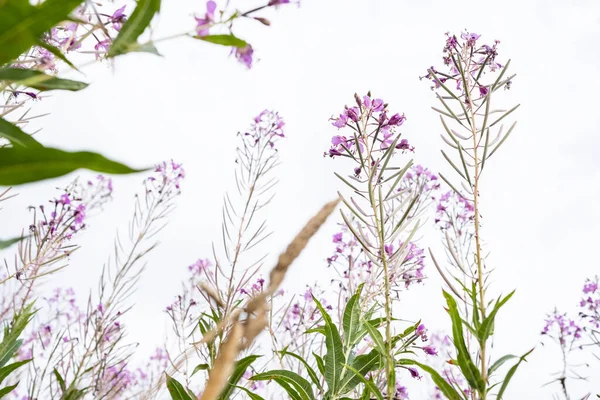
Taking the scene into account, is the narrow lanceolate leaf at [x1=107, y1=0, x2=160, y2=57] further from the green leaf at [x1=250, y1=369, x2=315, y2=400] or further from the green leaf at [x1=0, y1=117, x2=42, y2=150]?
the green leaf at [x1=250, y1=369, x2=315, y2=400]

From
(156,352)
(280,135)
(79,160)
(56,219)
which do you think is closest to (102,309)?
(56,219)

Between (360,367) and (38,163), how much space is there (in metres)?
1.56

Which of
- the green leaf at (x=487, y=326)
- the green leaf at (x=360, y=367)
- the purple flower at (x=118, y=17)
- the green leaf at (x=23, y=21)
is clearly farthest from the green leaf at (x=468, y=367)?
the purple flower at (x=118, y=17)

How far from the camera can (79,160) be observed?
18.0 inches

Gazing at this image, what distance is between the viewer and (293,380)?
5.32 feet

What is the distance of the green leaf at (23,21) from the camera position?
0.50 metres

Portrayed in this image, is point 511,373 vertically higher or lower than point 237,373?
higher

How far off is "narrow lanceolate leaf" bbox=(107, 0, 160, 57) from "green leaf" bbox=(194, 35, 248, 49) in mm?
89

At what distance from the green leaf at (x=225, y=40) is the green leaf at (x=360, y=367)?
1290mm

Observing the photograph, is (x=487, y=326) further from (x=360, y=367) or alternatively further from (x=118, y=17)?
(x=118, y=17)

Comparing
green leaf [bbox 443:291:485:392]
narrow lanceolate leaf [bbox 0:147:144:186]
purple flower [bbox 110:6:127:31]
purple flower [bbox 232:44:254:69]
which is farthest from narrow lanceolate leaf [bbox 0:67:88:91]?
green leaf [bbox 443:291:485:392]

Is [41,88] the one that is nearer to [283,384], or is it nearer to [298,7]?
[298,7]

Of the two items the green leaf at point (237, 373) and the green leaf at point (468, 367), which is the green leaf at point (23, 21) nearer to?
the green leaf at point (468, 367)

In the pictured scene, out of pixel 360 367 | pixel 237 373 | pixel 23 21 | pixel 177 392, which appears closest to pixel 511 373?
pixel 360 367
